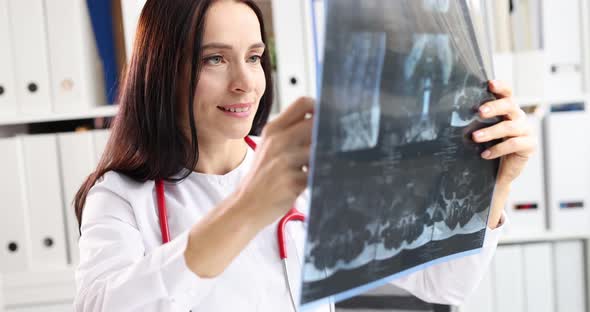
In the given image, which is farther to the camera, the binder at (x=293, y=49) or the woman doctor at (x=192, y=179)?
the binder at (x=293, y=49)

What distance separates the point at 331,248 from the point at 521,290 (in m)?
1.45

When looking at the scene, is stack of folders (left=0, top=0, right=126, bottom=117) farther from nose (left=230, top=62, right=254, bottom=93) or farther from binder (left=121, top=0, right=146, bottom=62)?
nose (left=230, top=62, right=254, bottom=93)

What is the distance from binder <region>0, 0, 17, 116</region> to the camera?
1656 mm

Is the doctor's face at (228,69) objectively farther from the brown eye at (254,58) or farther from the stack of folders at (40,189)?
the stack of folders at (40,189)

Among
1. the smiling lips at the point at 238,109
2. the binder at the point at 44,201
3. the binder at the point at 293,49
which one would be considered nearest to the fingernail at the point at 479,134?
the smiling lips at the point at 238,109

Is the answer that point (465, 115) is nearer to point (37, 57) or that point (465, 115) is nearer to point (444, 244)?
point (444, 244)

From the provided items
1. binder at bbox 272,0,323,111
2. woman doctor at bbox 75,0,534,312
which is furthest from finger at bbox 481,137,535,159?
binder at bbox 272,0,323,111

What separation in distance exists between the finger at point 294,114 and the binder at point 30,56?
1.34 metres

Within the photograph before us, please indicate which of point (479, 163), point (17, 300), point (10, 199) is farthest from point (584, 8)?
point (17, 300)

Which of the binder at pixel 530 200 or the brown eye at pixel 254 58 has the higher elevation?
the brown eye at pixel 254 58

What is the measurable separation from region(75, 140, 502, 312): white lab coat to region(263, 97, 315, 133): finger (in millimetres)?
167

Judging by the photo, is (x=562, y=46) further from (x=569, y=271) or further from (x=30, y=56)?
(x=30, y=56)

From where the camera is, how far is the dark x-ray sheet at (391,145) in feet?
1.64

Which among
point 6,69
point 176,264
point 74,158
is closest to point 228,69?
point 176,264
